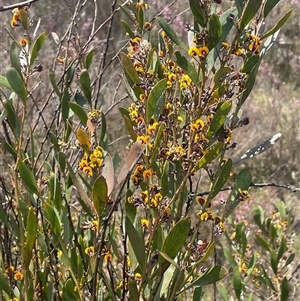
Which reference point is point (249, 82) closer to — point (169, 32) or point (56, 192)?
point (169, 32)

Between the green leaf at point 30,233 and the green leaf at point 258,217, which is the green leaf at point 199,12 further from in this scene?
the green leaf at point 258,217

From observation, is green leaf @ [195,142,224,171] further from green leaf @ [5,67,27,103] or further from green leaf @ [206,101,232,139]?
green leaf @ [5,67,27,103]

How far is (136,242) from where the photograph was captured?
659mm

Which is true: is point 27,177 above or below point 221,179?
above

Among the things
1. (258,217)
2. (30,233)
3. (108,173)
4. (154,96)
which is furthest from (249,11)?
(258,217)

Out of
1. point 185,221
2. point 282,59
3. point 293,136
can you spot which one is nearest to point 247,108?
point 293,136

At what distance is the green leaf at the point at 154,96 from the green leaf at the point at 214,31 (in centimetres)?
7

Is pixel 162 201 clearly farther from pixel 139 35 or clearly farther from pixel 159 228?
pixel 139 35

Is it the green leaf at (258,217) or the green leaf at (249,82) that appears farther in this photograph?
the green leaf at (258,217)

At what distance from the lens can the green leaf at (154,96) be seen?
0.67 m

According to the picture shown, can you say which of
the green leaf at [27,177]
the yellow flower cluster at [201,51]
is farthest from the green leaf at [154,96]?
the green leaf at [27,177]

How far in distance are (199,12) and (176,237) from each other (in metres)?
0.27

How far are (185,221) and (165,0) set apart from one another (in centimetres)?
457

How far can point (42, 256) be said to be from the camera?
2.91 feet
